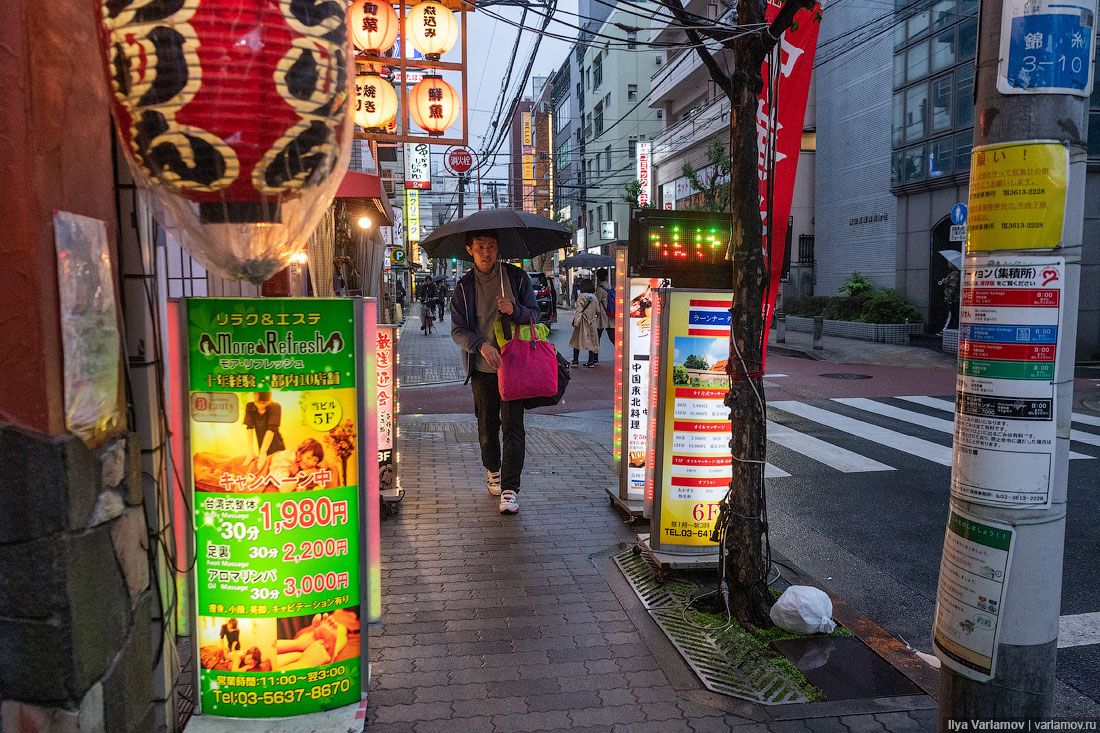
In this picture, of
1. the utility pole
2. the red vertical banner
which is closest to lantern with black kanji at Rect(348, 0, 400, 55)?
the utility pole

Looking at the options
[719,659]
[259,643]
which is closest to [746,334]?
[719,659]

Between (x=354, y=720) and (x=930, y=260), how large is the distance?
2113 cm

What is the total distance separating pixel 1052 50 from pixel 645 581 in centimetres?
347

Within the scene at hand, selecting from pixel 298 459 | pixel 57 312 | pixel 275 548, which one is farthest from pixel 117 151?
pixel 275 548

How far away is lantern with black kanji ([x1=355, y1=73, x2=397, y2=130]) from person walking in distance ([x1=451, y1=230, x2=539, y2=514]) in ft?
21.4

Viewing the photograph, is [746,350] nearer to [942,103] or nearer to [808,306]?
[942,103]

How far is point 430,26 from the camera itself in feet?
37.7

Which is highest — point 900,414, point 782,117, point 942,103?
point 942,103

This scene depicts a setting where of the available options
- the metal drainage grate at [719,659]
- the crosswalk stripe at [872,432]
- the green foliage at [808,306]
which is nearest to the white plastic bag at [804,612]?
the metal drainage grate at [719,659]

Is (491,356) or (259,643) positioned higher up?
(491,356)

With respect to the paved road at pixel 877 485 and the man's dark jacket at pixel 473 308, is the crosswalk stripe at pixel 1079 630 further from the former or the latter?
the man's dark jacket at pixel 473 308

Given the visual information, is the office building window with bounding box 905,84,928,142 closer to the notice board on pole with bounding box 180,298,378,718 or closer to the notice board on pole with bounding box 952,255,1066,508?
the notice board on pole with bounding box 952,255,1066,508

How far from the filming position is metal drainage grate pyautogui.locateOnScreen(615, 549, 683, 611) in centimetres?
432

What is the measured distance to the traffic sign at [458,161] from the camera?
21.2m
